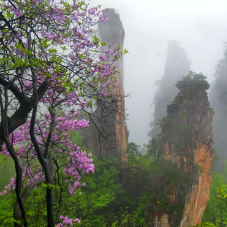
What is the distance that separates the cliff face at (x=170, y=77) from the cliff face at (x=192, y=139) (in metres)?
19.5

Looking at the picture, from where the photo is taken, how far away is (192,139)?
1398 centimetres

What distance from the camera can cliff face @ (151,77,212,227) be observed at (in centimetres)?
1360

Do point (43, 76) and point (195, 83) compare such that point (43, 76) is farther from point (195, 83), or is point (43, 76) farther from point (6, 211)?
point (195, 83)

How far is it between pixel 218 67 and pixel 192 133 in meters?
24.8

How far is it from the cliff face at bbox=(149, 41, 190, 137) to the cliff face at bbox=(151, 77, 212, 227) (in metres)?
19.5

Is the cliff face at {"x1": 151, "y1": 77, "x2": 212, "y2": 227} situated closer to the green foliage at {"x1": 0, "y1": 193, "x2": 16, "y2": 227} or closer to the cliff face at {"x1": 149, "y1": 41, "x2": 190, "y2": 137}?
the green foliage at {"x1": 0, "y1": 193, "x2": 16, "y2": 227}

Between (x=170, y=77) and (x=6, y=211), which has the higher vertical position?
(x=170, y=77)

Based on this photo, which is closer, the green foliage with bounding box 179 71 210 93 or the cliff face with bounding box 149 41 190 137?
the green foliage with bounding box 179 71 210 93

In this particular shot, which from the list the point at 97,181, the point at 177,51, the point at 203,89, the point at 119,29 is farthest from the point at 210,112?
the point at 177,51

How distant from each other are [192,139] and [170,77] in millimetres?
24996

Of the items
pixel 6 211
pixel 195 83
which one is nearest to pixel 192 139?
pixel 195 83

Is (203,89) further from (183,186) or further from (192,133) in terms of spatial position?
(183,186)

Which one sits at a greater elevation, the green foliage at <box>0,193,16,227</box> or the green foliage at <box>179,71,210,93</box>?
the green foliage at <box>179,71,210,93</box>

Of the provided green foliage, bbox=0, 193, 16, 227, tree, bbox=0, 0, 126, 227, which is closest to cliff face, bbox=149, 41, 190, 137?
green foliage, bbox=0, 193, 16, 227
